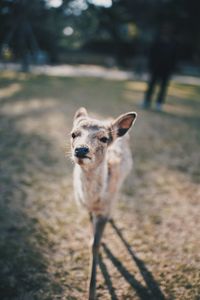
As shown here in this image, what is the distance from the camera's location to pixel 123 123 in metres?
3.14

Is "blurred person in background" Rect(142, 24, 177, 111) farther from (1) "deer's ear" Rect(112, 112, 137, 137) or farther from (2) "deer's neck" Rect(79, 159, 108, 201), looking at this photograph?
(2) "deer's neck" Rect(79, 159, 108, 201)

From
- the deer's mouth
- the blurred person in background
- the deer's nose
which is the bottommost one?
the deer's mouth

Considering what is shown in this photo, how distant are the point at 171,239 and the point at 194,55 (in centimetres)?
2802

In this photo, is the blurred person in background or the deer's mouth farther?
the blurred person in background

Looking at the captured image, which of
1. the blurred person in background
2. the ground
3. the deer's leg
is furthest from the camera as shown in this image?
the blurred person in background

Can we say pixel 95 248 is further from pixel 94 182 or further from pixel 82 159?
pixel 82 159

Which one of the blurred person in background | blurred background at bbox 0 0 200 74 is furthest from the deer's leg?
blurred background at bbox 0 0 200 74

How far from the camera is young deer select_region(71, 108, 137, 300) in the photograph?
2707 mm

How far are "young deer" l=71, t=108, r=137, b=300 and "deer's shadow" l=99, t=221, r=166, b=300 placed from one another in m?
0.24

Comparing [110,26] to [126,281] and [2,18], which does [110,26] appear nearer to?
[2,18]

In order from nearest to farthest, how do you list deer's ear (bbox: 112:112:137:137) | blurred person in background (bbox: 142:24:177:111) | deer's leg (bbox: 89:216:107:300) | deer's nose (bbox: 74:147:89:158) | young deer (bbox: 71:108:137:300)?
deer's nose (bbox: 74:147:89:158) < young deer (bbox: 71:108:137:300) < deer's leg (bbox: 89:216:107:300) < deer's ear (bbox: 112:112:137:137) < blurred person in background (bbox: 142:24:177:111)

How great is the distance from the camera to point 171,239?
3682 mm

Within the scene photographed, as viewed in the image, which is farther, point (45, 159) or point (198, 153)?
point (198, 153)

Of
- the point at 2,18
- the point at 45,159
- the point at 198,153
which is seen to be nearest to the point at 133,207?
the point at 45,159
